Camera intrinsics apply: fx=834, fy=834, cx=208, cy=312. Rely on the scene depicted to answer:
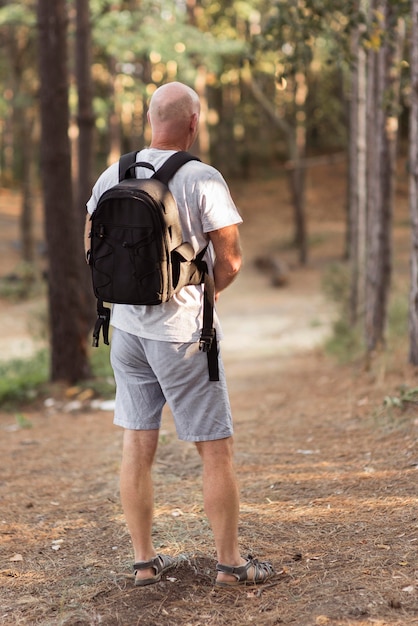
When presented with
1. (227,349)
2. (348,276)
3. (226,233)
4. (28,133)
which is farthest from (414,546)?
(28,133)

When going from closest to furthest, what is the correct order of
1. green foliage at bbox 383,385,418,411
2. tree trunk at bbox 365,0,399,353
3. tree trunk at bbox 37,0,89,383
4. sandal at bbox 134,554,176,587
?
sandal at bbox 134,554,176,587
green foliage at bbox 383,385,418,411
tree trunk at bbox 365,0,399,353
tree trunk at bbox 37,0,89,383

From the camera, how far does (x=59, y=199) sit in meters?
9.48

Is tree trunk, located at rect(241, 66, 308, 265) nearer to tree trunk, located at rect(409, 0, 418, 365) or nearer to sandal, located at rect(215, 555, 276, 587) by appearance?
tree trunk, located at rect(409, 0, 418, 365)

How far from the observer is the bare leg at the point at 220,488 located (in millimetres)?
3611

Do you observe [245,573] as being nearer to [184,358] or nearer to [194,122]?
[184,358]

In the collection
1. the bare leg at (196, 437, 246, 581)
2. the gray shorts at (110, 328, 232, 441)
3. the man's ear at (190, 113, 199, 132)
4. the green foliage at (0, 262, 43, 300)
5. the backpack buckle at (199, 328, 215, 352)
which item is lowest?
the green foliage at (0, 262, 43, 300)

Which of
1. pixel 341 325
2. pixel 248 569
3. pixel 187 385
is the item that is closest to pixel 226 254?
pixel 187 385

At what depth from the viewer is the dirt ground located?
140 inches

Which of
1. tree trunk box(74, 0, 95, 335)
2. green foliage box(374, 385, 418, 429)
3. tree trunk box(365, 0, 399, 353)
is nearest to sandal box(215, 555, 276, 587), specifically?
green foliage box(374, 385, 418, 429)

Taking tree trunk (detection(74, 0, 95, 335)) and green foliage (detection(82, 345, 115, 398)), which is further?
tree trunk (detection(74, 0, 95, 335))

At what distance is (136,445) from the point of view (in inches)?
147

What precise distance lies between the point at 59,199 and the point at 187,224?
20.4 ft

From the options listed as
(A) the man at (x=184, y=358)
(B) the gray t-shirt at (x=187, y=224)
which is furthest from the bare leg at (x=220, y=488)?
(B) the gray t-shirt at (x=187, y=224)

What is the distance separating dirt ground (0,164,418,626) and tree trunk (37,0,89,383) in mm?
686
